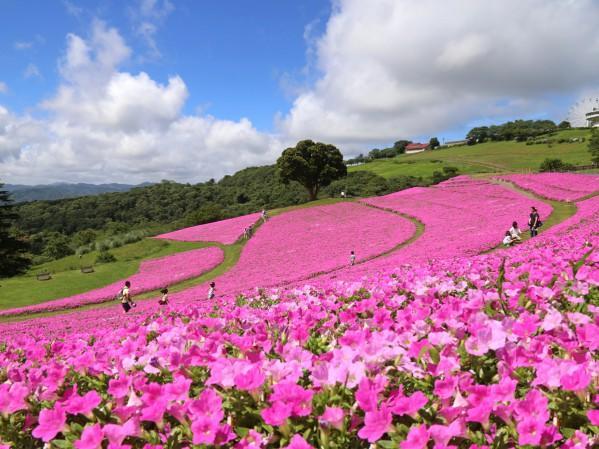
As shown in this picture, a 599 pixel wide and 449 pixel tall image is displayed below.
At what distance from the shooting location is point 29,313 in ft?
82.7

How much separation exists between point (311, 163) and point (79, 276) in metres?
41.0

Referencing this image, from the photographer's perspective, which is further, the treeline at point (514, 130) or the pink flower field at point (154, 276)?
the treeline at point (514, 130)

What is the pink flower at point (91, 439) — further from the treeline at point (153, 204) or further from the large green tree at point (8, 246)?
the treeline at point (153, 204)

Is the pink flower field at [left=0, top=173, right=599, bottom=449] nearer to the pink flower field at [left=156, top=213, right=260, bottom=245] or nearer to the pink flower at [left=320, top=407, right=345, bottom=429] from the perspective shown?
the pink flower at [left=320, top=407, right=345, bottom=429]

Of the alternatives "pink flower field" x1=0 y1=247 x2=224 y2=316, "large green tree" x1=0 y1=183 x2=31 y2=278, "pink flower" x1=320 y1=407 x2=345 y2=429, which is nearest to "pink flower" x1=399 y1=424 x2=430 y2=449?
"pink flower" x1=320 y1=407 x2=345 y2=429

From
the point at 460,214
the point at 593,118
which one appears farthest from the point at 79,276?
the point at 593,118

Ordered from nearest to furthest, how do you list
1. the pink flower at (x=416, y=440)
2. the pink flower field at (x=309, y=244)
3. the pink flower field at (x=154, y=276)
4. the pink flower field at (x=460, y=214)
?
the pink flower at (x=416, y=440)
the pink flower field at (x=460, y=214)
the pink flower field at (x=154, y=276)
the pink flower field at (x=309, y=244)

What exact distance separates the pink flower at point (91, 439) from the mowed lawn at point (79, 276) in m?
31.5

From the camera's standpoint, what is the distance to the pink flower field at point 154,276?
26.1 m

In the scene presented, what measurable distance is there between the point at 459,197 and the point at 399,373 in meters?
50.1

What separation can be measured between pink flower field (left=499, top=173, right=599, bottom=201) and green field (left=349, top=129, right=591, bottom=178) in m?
36.8

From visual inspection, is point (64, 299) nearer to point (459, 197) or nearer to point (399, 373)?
point (399, 373)

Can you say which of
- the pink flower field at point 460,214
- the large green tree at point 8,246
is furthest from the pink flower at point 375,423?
the large green tree at point 8,246

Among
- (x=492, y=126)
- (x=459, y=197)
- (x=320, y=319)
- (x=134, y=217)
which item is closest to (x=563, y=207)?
(x=459, y=197)
